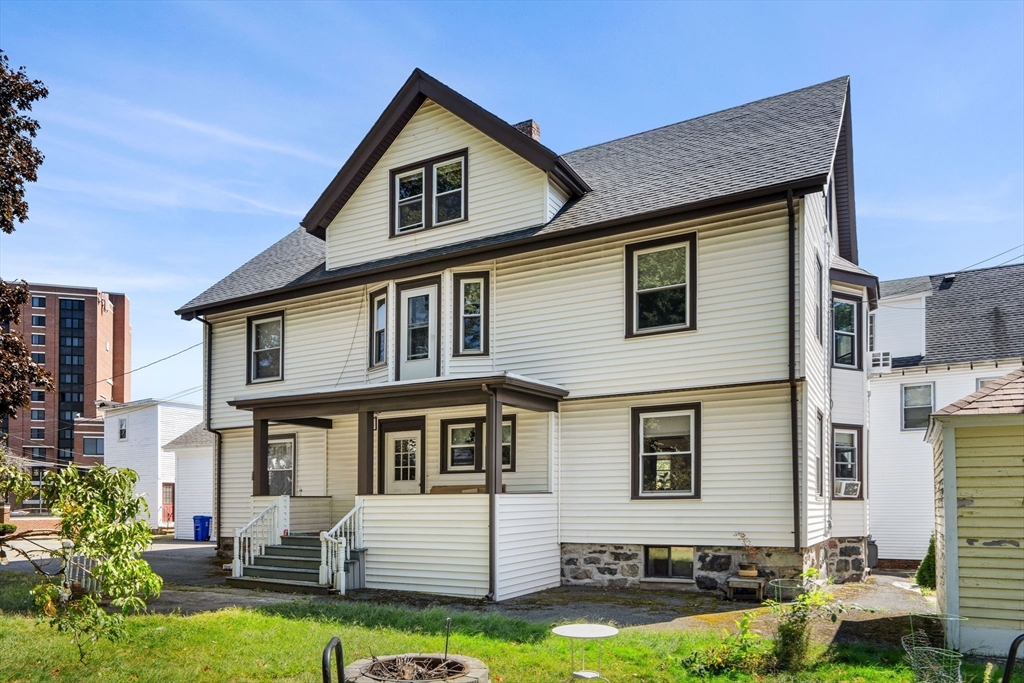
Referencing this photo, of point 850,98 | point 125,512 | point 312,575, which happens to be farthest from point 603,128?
point 125,512

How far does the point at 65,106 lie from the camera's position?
496 inches

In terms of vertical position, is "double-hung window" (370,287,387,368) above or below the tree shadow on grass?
above

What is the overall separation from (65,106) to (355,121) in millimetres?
5918

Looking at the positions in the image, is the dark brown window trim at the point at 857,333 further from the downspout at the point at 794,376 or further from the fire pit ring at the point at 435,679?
the fire pit ring at the point at 435,679

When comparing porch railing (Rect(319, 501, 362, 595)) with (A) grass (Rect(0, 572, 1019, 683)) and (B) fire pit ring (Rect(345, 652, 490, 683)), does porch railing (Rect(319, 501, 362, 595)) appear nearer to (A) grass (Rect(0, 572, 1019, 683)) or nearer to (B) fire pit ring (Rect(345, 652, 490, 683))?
(A) grass (Rect(0, 572, 1019, 683))

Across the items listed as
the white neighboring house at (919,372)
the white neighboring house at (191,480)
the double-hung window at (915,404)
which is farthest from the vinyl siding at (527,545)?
the white neighboring house at (191,480)

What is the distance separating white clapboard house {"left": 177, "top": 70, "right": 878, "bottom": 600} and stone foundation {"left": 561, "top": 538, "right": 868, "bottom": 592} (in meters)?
0.04

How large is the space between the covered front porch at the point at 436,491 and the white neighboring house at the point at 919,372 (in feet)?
38.3

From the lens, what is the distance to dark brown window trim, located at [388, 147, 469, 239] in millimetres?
15734

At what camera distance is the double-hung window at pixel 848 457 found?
16141mm

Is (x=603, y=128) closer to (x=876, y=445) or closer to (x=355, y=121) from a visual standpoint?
(x=355, y=121)

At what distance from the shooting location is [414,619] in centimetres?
975

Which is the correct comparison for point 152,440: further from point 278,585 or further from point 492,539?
point 492,539

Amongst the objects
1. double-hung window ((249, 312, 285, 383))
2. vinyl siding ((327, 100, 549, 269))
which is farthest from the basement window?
double-hung window ((249, 312, 285, 383))
